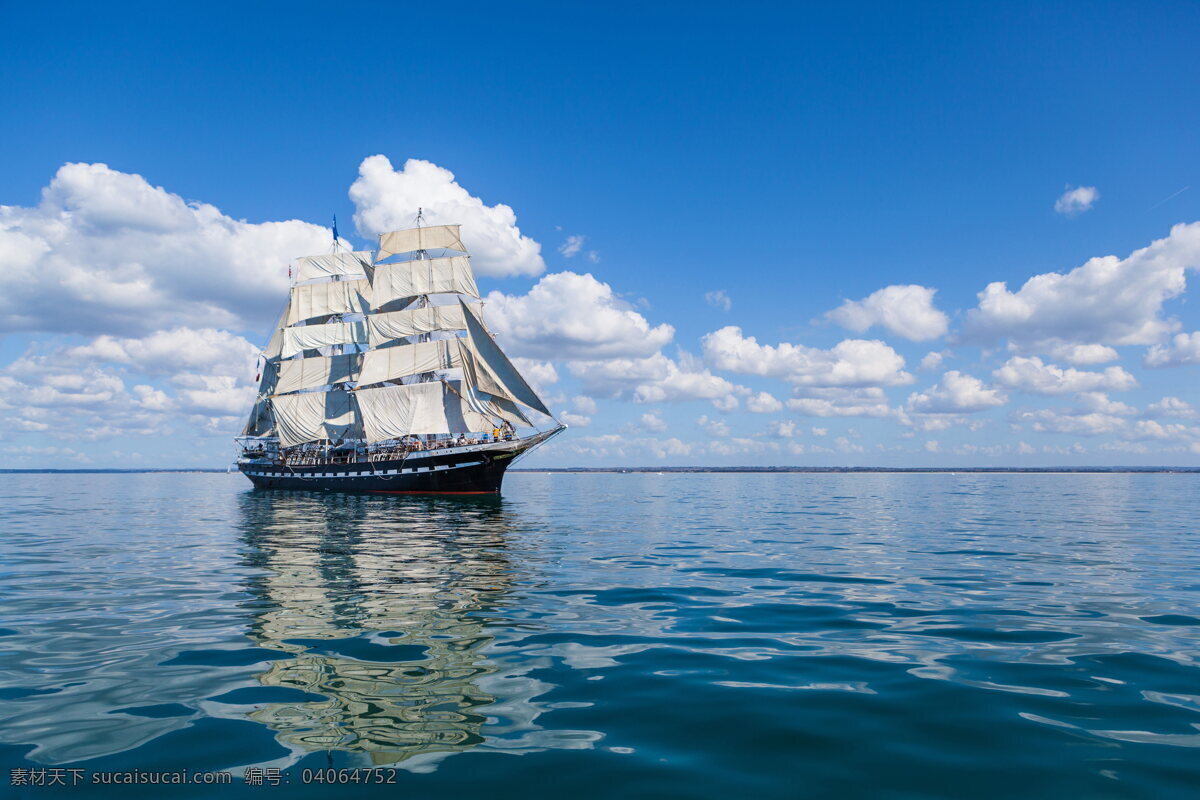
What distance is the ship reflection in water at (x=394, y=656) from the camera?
676cm

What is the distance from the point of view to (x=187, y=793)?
5.68m

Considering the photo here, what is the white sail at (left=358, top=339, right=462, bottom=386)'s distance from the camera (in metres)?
78.6

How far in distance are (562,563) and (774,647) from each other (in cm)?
1063

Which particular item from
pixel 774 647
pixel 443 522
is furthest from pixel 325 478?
pixel 774 647

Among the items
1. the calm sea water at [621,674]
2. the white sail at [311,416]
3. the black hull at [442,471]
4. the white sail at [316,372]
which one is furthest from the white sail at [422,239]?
the calm sea water at [621,674]

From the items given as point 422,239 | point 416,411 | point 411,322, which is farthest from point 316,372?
point 422,239

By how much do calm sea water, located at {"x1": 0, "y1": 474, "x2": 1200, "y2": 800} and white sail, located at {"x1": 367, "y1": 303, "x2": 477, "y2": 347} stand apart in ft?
200

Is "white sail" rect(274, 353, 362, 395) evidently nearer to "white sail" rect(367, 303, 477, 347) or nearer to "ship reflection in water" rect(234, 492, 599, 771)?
"white sail" rect(367, 303, 477, 347)

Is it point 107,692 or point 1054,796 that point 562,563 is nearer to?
point 107,692

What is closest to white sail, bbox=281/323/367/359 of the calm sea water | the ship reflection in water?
the ship reflection in water

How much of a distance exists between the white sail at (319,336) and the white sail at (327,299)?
221 centimetres

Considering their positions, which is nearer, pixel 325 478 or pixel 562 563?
pixel 562 563

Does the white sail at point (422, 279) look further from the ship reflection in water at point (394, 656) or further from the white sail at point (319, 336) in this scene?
the ship reflection in water at point (394, 656)

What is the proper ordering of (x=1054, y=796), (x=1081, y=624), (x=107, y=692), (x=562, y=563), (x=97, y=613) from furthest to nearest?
(x=562, y=563) < (x=97, y=613) < (x=1081, y=624) < (x=107, y=692) < (x=1054, y=796)
